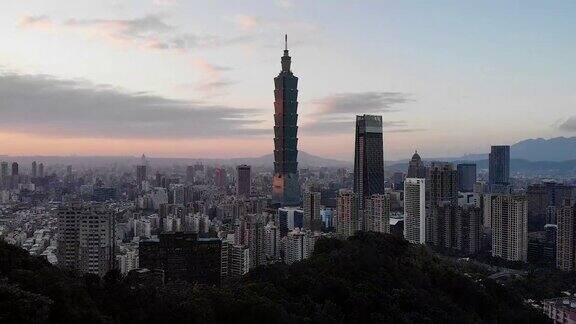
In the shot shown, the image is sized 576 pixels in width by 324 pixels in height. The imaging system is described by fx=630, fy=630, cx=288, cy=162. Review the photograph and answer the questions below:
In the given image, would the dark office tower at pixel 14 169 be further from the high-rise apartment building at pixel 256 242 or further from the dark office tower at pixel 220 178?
the high-rise apartment building at pixel 256 242

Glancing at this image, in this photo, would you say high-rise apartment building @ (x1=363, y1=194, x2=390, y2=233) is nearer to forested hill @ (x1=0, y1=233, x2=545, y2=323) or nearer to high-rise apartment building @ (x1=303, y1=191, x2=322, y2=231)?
high-rise apartment building @ (x1=303, y1=191, x2=322, y2=231)

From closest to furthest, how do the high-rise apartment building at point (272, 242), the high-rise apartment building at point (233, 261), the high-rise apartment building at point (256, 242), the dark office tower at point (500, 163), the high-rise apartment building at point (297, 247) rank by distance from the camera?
the high-rise apartment building at point (233, 261) → the high-rise apartment building at point (256, 242) → the high-rise apartment building at point (297, 247) → the high-rise apartment building at point (272, 242) → the dark office tower at point (500, 163)

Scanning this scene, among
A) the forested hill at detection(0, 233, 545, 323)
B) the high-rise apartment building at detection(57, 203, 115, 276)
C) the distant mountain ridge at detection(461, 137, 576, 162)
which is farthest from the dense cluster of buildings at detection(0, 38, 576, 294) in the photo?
the distant mountain ridge at detection(461, 137, 576, 162)

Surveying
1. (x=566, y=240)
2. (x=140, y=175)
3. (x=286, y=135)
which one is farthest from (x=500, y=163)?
(x=566, y=240)

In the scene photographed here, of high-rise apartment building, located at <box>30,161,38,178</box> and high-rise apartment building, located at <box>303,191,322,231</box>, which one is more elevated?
high-rise apartment building, located at <box>30,161,38,178</box>

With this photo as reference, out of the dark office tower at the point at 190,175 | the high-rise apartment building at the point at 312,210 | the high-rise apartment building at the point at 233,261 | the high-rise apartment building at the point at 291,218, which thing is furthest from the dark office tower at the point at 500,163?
the high-rise apartment building at the point at 233,261

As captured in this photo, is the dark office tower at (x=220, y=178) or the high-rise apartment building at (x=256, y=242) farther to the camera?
the dark office tower at (x=220, y=178)

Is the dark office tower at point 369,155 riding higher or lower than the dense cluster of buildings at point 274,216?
higher
